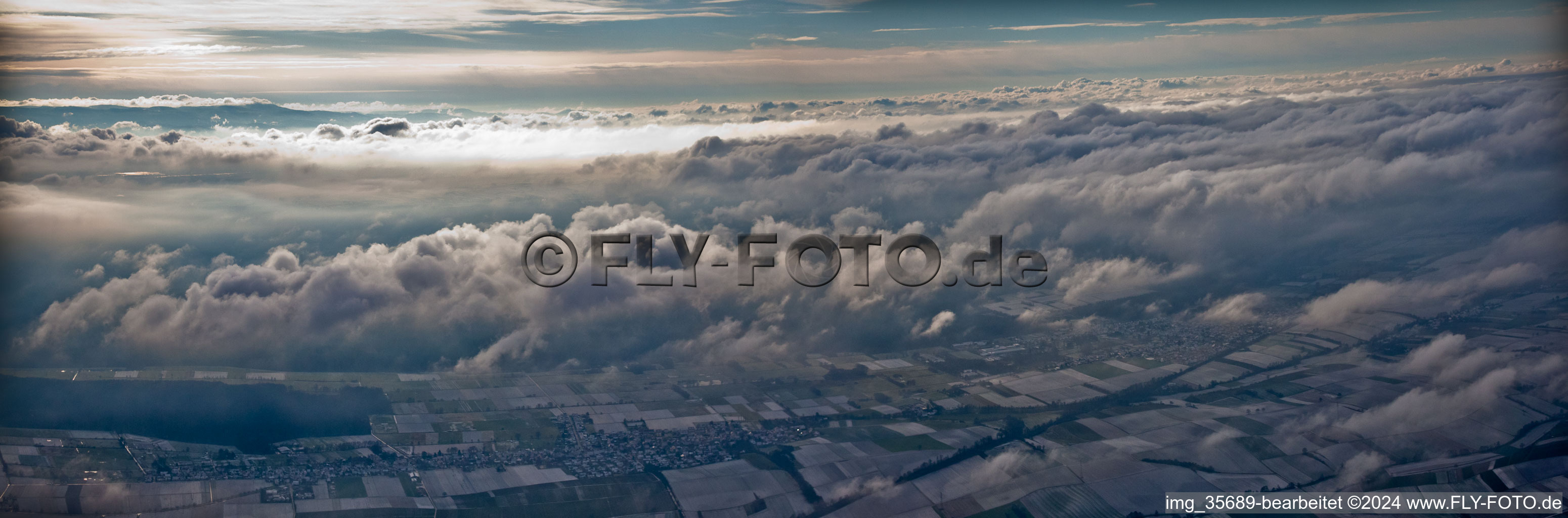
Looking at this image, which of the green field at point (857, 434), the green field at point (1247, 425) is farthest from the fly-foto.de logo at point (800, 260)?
the green field at point (1247, 425)

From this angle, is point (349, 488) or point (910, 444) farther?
point (910, 444)

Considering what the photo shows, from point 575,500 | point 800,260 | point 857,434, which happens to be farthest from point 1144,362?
point 575,500

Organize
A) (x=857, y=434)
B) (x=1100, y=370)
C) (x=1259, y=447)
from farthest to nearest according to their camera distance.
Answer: (x=1100, y=370) → (x=857, y=434) → (x=1259, y=447)

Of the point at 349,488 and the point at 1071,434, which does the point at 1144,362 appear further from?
the point at 349,488

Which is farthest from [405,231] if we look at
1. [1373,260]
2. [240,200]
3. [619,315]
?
[1373,260]

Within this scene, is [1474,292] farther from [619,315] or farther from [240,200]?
[240,200]
